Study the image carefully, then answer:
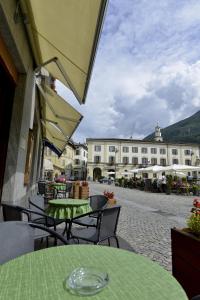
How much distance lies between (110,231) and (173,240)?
91cm

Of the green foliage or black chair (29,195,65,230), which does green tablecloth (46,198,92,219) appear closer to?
black chair (29,195,65,230)

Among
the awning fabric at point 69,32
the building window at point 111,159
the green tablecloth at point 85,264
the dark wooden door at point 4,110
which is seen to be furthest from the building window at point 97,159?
the green tablecloth at point 85,264

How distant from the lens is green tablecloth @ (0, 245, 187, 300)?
103 cm

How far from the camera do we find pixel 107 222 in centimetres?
310

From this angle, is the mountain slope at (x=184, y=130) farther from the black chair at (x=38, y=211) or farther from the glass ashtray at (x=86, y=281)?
the glass ashtray at (x=86, y=281)

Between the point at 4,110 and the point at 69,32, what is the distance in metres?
1.62

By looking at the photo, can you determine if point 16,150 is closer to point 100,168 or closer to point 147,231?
point 147,231

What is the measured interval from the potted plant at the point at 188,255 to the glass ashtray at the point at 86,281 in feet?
4.13

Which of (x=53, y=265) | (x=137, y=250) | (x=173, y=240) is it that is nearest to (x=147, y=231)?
(x=137, y=250)

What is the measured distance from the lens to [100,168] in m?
61.2

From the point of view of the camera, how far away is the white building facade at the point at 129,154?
6122 cm

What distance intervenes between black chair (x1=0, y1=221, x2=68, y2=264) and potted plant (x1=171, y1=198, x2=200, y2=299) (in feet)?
4.53

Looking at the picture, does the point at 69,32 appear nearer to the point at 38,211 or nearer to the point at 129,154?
the point at 38,211

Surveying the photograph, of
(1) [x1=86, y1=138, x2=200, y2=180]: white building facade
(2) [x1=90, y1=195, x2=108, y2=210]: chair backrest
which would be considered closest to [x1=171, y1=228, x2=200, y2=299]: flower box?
(2) [x1=90, y1=195, x2=108, y2=210]: chair backrest
